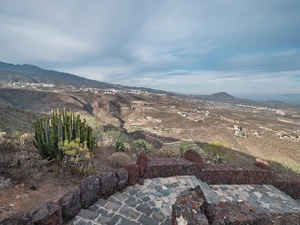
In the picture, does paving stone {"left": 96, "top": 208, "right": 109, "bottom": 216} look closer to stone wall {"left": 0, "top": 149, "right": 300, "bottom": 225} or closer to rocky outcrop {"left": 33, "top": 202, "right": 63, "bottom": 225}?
stone wall {"left": 0, "top": 149, "right": 300, "bottom": 225}

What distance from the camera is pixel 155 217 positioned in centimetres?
381

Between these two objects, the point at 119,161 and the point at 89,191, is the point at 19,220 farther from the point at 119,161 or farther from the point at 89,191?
the point at 119,161

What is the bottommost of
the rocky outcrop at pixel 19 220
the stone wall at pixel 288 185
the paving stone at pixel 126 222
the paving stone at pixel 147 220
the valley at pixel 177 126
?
the valley at pixel 177 126

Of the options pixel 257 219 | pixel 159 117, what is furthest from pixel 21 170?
pixel 159 117

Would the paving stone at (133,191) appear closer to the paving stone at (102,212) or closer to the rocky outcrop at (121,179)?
the rocky outcrop at (121,179)

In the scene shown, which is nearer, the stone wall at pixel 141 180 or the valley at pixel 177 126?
the stone wall at pixel 141 180

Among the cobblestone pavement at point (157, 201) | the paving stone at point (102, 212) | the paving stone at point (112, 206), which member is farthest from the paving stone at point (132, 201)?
the paving stone at point (102, 212)

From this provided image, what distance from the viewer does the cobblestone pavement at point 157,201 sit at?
3.57 meters

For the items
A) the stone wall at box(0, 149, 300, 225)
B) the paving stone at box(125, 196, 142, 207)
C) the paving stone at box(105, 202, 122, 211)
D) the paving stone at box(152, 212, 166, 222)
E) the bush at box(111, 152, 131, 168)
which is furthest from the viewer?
the bush at box(111, 152, 131, 168)

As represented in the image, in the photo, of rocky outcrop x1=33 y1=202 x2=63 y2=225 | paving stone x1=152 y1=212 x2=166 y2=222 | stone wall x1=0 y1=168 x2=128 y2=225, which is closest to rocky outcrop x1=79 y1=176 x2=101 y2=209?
stone wall x1=0 y1=168 x2=128 y2=225

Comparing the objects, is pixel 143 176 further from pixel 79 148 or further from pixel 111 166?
pixel 79 148

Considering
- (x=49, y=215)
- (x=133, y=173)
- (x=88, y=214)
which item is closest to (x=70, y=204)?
(x=88, y=214)

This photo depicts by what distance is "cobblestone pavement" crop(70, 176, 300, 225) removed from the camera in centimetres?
357

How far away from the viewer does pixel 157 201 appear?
455 cm
